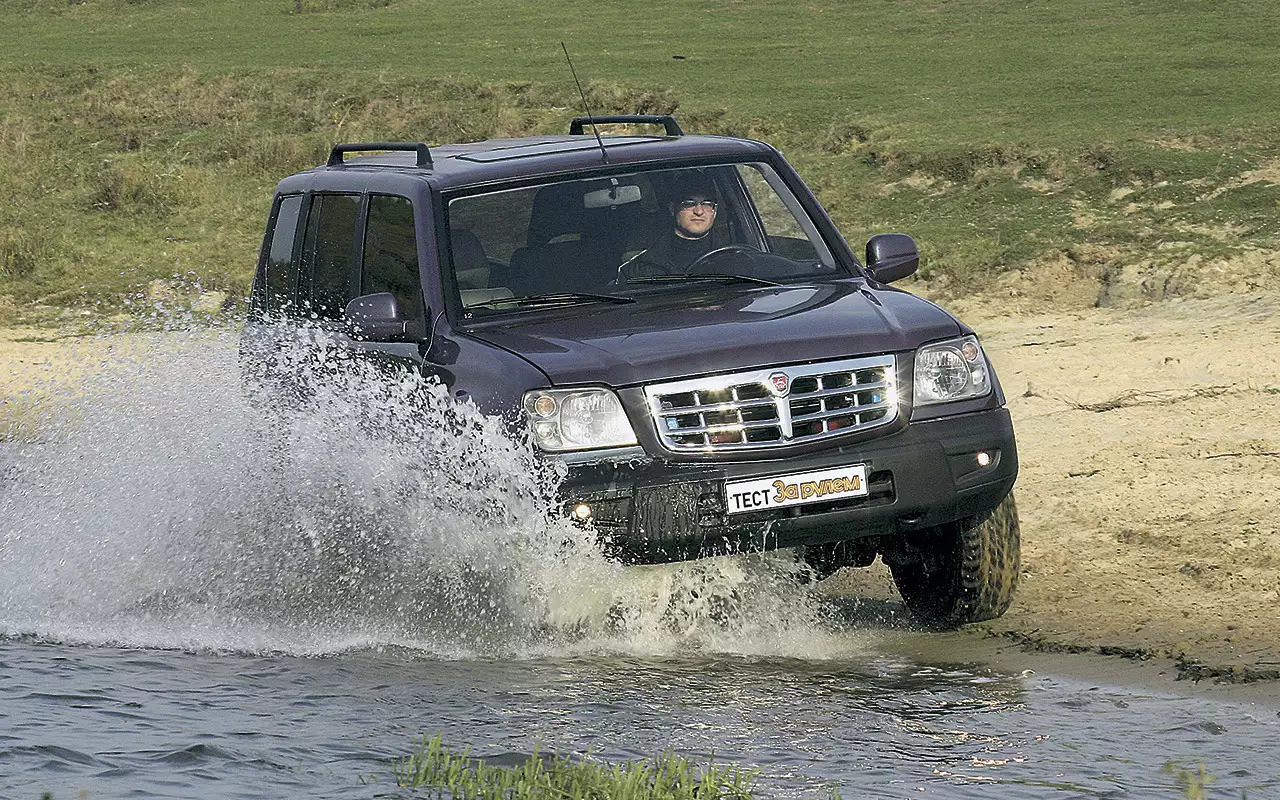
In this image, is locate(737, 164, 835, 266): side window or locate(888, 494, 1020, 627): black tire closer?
locate(888, 494, 1020, 627): black tire

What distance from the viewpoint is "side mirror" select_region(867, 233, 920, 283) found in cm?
752

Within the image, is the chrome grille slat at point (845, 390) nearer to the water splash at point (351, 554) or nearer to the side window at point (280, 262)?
the water splash at point (351, 554)

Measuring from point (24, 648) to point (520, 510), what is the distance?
2.23 m

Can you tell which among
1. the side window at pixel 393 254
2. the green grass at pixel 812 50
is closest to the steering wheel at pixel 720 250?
the side window at pixel 393 254

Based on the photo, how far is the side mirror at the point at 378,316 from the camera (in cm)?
696

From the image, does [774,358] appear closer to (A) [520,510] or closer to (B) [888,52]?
(A) [520,510]

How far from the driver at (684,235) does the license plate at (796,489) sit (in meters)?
1.28

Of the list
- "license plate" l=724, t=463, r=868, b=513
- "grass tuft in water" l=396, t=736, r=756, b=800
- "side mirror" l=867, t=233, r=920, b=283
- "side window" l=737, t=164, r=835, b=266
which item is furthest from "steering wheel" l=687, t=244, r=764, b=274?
"grass tuft in water" l=396, t=736, r=756, b=800

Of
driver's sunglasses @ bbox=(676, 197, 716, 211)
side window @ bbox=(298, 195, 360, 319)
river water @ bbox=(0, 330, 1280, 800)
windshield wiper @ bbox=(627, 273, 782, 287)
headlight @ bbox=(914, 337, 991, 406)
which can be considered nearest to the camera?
river water @ bbox=(0, 330, 1280, 800)

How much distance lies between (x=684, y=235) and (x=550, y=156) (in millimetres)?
595

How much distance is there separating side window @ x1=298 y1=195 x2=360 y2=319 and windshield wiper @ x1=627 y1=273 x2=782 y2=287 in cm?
130

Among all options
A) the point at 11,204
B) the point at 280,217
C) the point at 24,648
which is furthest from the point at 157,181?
the point at 24,648

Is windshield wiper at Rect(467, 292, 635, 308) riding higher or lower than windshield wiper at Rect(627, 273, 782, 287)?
lower

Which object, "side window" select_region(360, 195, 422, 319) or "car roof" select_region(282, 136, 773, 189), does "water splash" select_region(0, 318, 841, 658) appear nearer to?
"side window" select_region(360, 195, 422, 319)
